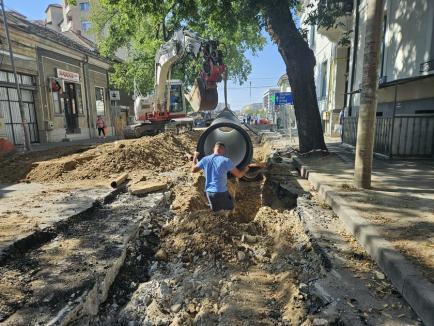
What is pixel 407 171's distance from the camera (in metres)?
7.02

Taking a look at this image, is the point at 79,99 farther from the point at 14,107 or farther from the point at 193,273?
the point at 193,273

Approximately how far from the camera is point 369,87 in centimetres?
530

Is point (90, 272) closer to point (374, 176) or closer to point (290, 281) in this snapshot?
point (290, 281)

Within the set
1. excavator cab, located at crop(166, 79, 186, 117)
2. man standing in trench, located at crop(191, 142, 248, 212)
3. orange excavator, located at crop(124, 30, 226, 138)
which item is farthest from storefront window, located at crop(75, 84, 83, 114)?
man standing in trench, located at crop(191, 142, 248, 212)

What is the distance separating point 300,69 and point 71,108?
14054 mm

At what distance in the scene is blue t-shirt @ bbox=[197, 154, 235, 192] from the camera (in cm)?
504

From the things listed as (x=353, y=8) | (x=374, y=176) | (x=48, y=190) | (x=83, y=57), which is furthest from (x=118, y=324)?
(x=83, y=57)

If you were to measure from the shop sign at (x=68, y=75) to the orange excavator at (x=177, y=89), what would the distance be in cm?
481

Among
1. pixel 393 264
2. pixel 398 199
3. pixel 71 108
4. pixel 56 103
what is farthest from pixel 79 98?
pixel 393 264

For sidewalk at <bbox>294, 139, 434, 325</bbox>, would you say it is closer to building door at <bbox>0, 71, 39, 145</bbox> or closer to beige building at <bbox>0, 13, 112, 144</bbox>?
building door at <bbox>0, 71, 39, 145</bbox>

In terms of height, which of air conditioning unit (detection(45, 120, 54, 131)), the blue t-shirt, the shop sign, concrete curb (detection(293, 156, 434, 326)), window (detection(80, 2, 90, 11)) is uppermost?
window (detection(80, 2, 90, 11))

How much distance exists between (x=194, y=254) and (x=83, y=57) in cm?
1858

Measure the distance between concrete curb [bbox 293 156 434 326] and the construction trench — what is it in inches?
3.5

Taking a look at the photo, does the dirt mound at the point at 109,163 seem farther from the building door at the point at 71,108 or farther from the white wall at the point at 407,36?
the building door at the point at 71,108
